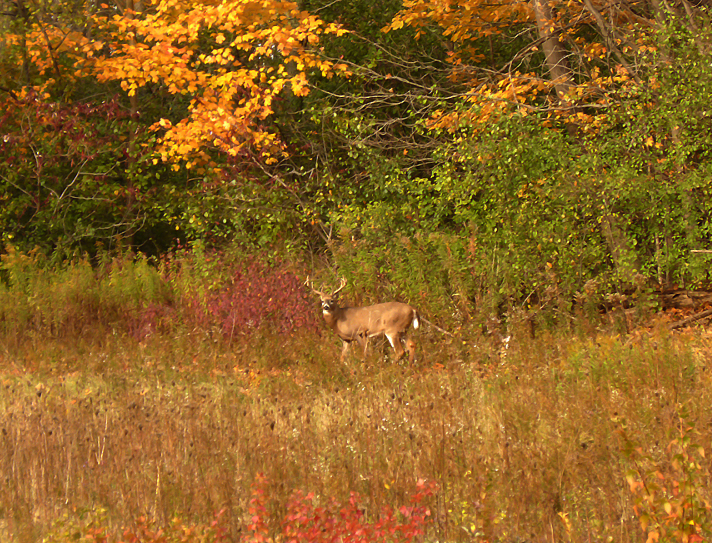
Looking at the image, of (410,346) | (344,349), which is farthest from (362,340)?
(410,346)

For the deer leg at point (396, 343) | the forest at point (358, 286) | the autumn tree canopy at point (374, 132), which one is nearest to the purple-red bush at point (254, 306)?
the forest at point (358, 286)

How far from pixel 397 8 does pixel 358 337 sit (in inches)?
297

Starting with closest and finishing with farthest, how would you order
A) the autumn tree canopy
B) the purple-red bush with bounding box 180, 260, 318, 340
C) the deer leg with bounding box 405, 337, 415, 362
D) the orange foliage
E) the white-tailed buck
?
the deer leg with bounding box 405, 337, 415, 362
the white-tailed buck
the autumn tree canopy
the purple-red bush with bounding box 180, 260, 318, 340
the orange foliage

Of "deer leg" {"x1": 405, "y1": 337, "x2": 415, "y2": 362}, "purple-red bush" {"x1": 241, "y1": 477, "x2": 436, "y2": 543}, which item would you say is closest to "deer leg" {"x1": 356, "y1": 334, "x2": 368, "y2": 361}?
"deer leg" {"x1": 405, "y1": 337, "x2": 415, "y2": 362}

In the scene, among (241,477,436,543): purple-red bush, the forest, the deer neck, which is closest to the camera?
(241,477,436,543): purple-red bush

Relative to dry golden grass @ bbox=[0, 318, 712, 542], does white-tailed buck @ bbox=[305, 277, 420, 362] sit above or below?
below

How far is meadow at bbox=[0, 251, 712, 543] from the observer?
386cm

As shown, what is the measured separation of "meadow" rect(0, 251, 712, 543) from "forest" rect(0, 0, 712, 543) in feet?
0.10

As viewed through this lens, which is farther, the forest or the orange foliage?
the orange foliage

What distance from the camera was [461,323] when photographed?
29.9 feet

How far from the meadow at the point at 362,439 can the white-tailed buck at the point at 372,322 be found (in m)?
0.20

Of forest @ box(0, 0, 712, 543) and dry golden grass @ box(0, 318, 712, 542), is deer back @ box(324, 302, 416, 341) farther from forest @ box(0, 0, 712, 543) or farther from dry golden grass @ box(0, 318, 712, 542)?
dry golden grass @ box(0, 318, 712, 542)

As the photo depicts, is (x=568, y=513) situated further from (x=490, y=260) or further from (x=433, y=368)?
(x=490, y=260)

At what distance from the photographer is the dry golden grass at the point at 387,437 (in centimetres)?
425
